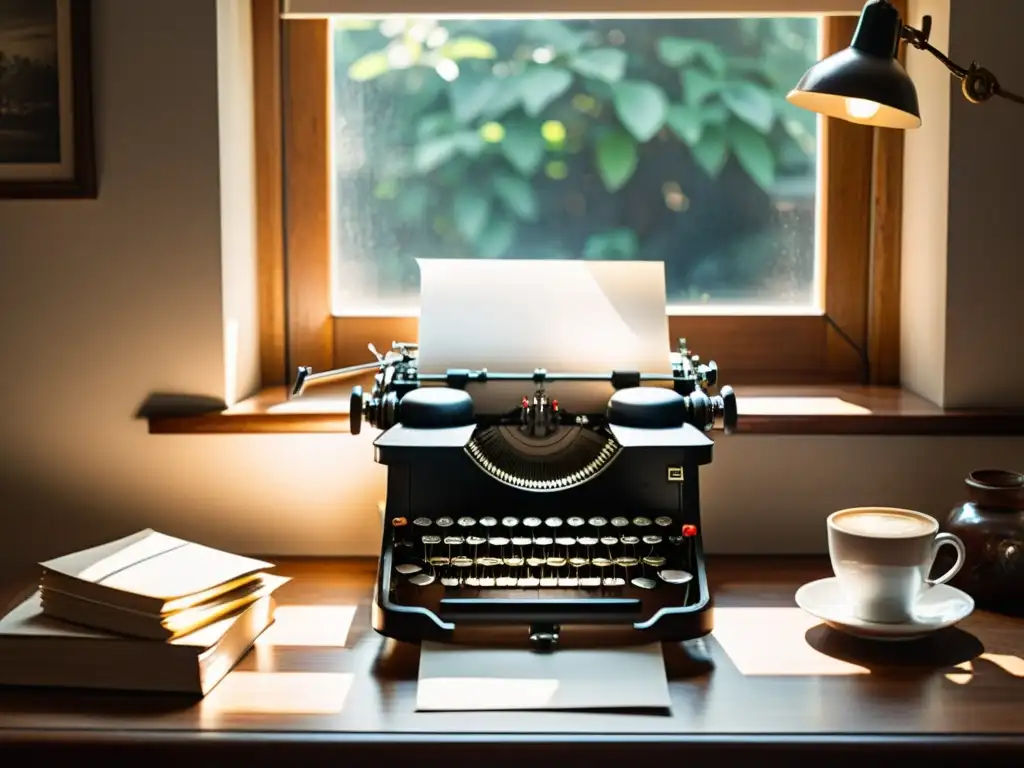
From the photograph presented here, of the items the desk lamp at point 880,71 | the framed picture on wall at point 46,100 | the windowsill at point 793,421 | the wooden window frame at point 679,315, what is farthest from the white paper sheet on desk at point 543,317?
the framed picture on wall at point 46,100

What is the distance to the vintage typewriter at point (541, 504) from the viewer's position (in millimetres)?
1377

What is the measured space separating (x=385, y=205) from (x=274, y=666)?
0.90m

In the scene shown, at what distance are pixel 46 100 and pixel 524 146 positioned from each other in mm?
743

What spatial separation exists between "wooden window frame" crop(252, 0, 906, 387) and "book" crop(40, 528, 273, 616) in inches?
22.7

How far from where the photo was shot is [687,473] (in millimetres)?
1502

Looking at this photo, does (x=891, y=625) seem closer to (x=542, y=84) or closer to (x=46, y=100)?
(x=542, y=84)

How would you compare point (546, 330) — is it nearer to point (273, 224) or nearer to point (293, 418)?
point (293, 418)

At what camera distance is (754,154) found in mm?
2004

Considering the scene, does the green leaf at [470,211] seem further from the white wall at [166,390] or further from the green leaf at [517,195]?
the white wall at [166,390]

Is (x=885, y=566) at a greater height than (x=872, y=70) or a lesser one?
lesser

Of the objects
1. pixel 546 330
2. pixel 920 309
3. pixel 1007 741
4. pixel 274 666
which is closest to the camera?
pixel 1007 741

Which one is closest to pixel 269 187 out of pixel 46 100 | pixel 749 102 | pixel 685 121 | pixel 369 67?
pixel 369 67

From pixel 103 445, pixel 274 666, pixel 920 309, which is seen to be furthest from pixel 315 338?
pixel 920 309

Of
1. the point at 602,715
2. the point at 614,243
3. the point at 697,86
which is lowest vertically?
the point at 602,715
